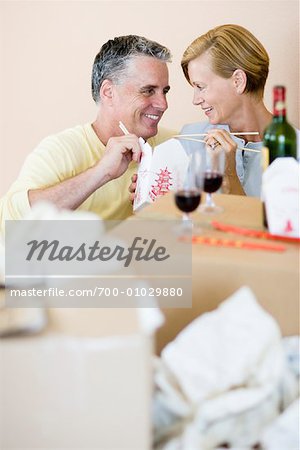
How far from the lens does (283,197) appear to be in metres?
1.34

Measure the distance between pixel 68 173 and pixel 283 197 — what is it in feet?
4.48

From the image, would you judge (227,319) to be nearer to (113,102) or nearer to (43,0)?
(113,102)

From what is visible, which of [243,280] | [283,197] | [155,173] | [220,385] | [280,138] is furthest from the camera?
[155,173]

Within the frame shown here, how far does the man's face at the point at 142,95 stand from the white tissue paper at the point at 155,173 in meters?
0.25

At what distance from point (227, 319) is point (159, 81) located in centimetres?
174

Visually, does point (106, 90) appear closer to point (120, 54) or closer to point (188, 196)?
point (120, 54)

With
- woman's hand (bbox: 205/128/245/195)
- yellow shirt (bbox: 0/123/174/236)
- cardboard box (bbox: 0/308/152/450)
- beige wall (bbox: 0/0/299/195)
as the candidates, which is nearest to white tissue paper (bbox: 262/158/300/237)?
cardboard box (bbox: 0/308/152/450)

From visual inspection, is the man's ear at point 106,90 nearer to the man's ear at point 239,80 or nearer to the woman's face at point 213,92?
the woman's face at point 213,92

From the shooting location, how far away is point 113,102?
267 centimetres

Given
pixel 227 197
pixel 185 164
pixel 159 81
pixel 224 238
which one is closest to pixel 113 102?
pixel 159 81

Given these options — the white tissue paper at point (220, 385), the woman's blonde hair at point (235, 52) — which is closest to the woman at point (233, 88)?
the woman's blonde hair at point (235, 52)

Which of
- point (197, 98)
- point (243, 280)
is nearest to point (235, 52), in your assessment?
point (197, 98)

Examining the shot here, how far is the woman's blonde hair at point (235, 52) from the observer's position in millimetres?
2564

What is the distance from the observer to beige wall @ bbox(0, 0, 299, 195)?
2674 mm
